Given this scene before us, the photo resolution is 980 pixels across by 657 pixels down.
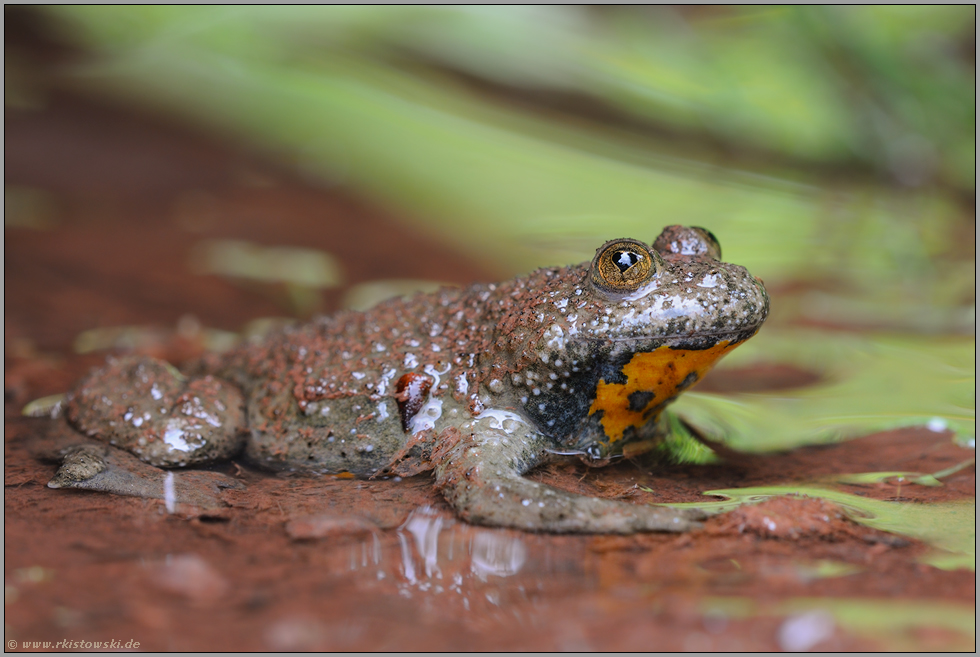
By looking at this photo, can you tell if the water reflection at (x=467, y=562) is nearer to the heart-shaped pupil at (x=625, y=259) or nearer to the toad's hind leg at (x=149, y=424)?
the toad's hind leg at (x=149, y=424)

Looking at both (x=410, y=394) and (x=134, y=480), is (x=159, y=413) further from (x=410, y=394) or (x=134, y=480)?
(x=410, y=394)

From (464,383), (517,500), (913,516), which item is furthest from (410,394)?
(913,516)

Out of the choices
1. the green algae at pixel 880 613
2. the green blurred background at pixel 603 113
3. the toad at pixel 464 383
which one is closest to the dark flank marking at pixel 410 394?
the toad at pixel 464 383

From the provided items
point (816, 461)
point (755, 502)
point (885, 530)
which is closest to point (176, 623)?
point (755, 502)

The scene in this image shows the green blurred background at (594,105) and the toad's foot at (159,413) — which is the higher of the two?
the green blurred background at (594,105)

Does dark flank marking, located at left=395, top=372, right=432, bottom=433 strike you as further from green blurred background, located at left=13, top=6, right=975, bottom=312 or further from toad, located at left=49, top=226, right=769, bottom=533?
green blurred background, located at left=13, top=6, right=975, bottom=312

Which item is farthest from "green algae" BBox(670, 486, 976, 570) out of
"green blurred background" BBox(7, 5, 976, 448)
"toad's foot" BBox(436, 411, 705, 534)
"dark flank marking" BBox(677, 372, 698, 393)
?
"green blurred background" BBox(7, 5, 976, 448)
